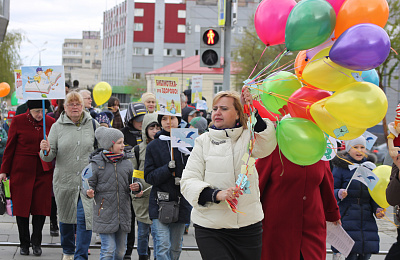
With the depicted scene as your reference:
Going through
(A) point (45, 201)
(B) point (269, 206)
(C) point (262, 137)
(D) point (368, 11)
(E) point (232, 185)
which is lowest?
(A) point (45, 201)

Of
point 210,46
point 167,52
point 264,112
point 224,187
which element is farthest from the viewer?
point 167,52

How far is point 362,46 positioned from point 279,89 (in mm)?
1135

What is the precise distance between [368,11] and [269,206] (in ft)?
6.82

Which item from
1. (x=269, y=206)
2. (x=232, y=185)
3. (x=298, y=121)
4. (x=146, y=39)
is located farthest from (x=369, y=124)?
Answer: (x=146, y=39)

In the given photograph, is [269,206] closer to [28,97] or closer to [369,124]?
[369,124]

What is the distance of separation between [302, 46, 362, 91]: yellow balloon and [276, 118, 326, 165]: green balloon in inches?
12.9

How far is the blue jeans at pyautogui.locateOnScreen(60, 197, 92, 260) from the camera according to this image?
6.59m

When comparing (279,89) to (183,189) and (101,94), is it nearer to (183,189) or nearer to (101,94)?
(183,189)

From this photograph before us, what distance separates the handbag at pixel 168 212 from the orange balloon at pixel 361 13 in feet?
8.94

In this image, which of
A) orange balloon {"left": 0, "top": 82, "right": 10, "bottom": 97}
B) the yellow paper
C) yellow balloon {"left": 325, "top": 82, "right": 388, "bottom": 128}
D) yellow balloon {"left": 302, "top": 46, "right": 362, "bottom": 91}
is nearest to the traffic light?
the yellow paper

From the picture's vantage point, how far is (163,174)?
605cm

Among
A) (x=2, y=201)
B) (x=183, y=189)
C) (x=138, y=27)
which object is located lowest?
(x=2, y=201)

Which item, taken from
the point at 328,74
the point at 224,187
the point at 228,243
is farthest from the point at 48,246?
the point at 328,74

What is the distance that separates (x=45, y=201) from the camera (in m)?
7.58
